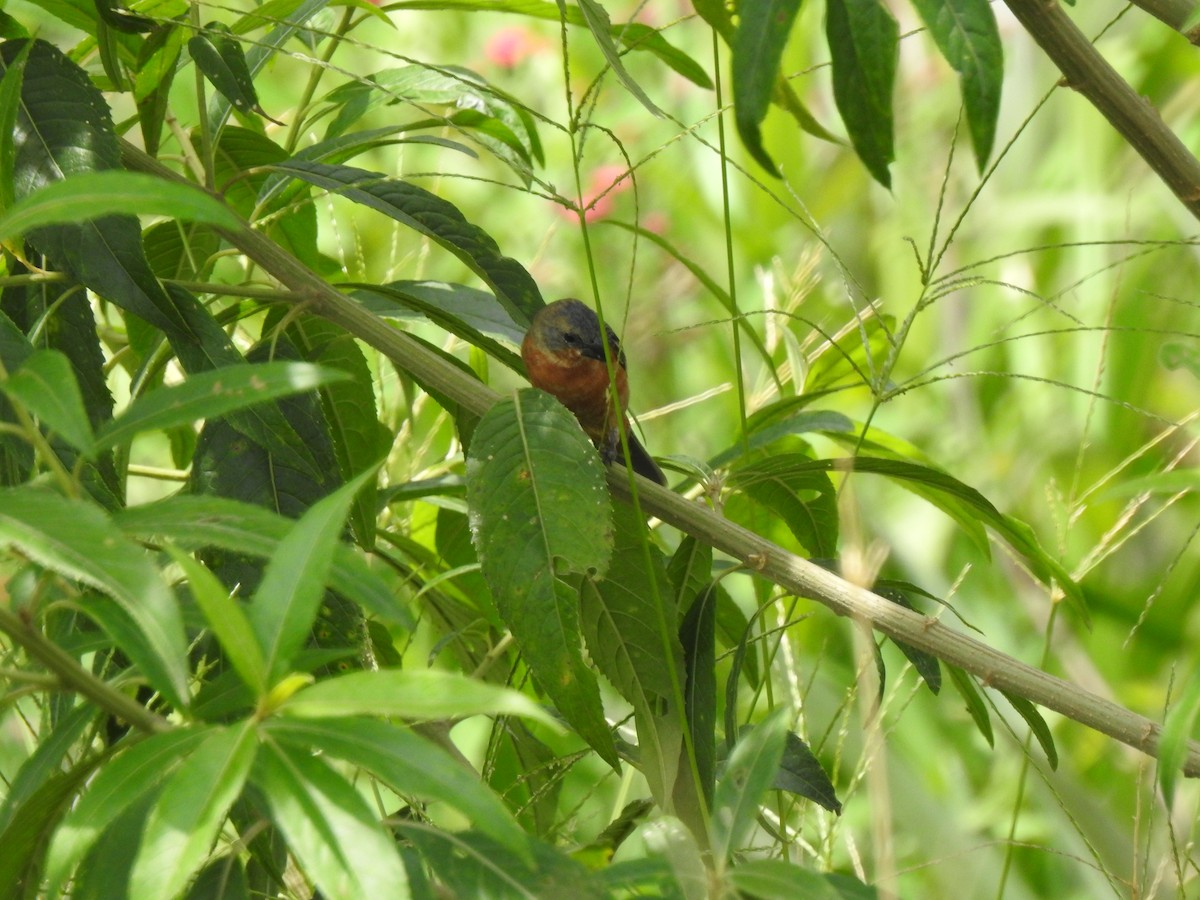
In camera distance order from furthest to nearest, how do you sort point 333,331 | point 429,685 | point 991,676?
point 333,331, point 991,676, point 429,685

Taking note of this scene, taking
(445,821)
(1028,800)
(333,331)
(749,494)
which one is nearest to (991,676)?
(749,494)

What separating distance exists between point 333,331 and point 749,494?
59cm

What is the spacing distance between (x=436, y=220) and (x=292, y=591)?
793 millimetres

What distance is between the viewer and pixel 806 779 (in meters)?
1.54

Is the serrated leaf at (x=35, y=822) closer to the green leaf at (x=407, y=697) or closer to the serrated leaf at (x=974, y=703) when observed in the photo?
the green leaf at (x=407, y=697)

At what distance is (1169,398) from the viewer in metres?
4.60

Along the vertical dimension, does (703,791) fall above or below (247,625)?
below

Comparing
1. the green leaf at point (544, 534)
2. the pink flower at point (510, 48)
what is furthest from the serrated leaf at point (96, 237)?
the pink flower at point (510, 48)

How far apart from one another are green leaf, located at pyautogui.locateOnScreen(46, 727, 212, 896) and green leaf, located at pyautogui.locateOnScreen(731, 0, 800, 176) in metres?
0.58

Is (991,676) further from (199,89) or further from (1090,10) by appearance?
(1090,10)

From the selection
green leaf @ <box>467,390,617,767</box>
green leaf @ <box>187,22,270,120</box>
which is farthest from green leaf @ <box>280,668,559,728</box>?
green leaf @ <box>187,22,270,120</box>

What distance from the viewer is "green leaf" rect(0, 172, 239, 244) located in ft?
3.00

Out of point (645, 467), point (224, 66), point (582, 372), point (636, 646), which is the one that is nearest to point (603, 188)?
point (582, 372)

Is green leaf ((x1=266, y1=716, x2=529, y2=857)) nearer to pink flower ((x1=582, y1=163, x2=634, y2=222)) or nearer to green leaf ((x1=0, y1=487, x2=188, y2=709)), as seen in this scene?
green leaf ((x1=0, y1=487, x2=188, y2=709))
